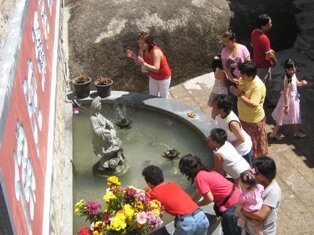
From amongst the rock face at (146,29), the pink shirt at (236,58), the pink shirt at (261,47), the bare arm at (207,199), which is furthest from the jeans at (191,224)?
the rock face at (146,29)

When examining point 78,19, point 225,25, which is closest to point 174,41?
point 225,25

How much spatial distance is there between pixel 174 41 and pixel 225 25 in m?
1.23

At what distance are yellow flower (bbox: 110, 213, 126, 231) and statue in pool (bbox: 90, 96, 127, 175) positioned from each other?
95.9 inches

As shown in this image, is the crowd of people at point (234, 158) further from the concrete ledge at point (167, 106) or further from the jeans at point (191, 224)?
the concrete ledge at point (167, 106)

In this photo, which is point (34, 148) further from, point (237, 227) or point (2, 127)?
point (237, 227)

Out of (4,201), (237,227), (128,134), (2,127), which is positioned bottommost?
(128,134)

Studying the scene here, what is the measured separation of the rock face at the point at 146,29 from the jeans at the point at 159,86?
53.6 inches

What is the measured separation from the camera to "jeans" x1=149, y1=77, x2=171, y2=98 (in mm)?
9008

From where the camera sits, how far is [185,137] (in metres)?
8.56

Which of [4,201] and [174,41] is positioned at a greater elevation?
[4,201]

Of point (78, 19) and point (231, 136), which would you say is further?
point (78, 19)

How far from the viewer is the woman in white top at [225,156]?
6566 millimetres

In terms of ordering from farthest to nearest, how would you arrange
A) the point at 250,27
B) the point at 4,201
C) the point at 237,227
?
1. the point at 250,27
2. the point at 237,227
3. the point at 4,201

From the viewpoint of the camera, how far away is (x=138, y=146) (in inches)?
340
